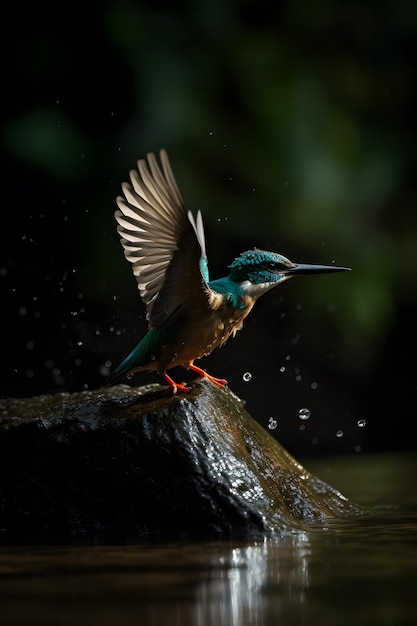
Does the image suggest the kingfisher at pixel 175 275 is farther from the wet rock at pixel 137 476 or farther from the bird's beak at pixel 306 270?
the wet rock at pixel 137 476

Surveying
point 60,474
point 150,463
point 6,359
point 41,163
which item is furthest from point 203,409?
point 6,359

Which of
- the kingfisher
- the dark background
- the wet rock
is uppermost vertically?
the dark background

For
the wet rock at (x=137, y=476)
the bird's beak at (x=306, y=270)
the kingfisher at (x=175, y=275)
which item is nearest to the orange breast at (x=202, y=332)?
the kingfisher at (x=175, y=275)

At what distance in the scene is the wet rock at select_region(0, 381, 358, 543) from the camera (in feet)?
11.1

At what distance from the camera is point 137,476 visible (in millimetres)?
3469

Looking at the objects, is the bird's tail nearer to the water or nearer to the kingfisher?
the kingfisher

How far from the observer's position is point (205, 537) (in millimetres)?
3268

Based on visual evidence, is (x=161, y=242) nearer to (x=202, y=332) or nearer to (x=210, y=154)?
(x=202, y=332)

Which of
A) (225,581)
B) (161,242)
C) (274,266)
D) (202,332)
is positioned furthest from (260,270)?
(225,581)

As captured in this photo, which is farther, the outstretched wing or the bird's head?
the bird's head

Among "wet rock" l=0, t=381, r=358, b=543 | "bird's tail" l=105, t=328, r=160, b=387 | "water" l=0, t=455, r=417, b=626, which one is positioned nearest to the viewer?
"water" l=0, t=455, r=417, b=626

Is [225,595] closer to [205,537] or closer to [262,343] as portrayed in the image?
[205,537]

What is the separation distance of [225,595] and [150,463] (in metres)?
1.21

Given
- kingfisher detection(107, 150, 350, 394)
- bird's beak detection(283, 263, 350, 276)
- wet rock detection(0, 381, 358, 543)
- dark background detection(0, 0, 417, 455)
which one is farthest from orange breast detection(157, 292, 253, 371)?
dark background detection(0, 0, 417, 455)
